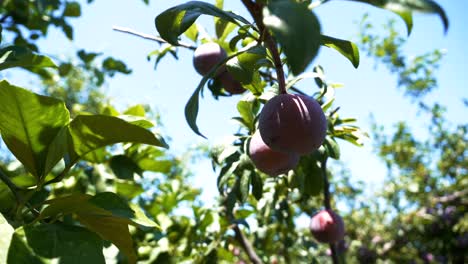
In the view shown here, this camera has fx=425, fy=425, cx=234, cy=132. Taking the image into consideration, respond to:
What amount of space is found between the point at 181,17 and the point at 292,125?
30 cm

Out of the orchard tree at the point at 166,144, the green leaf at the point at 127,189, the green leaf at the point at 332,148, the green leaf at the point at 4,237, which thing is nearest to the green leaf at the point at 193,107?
the orchard tree at the point at 166,144

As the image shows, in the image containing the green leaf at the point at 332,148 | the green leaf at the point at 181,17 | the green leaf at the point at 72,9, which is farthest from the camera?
the green leaf at the point at 72,9

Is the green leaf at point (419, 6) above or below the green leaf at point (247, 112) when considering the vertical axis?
above

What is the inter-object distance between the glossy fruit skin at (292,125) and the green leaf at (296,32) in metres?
0.41

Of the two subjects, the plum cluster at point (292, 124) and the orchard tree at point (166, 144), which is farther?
the plum cluster at point (292, 124)

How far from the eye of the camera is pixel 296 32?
17.4 inches

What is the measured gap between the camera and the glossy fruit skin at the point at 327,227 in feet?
6.20

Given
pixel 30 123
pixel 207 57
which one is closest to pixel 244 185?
pixel 207 57

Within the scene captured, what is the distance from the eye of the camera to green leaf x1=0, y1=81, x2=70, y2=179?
2.45ft

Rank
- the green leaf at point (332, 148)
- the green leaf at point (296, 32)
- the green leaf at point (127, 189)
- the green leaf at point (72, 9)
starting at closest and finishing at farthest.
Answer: the green leaf at point (296, 32)
the green leaf at point (332, 148)
the green leaf at point (127, 189)
the green leaf at point (72, 9)

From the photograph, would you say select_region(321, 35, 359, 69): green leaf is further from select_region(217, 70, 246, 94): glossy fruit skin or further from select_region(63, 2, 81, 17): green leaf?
select_region(63, 2, 81, 17): green leaf

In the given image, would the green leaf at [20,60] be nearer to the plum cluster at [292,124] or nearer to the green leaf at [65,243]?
the green leaf at [65,243]

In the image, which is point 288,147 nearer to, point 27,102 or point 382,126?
point 27,102

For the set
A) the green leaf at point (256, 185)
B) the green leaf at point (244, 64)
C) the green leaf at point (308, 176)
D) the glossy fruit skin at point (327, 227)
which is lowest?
the glossy fruit skin at point (327, 227)
